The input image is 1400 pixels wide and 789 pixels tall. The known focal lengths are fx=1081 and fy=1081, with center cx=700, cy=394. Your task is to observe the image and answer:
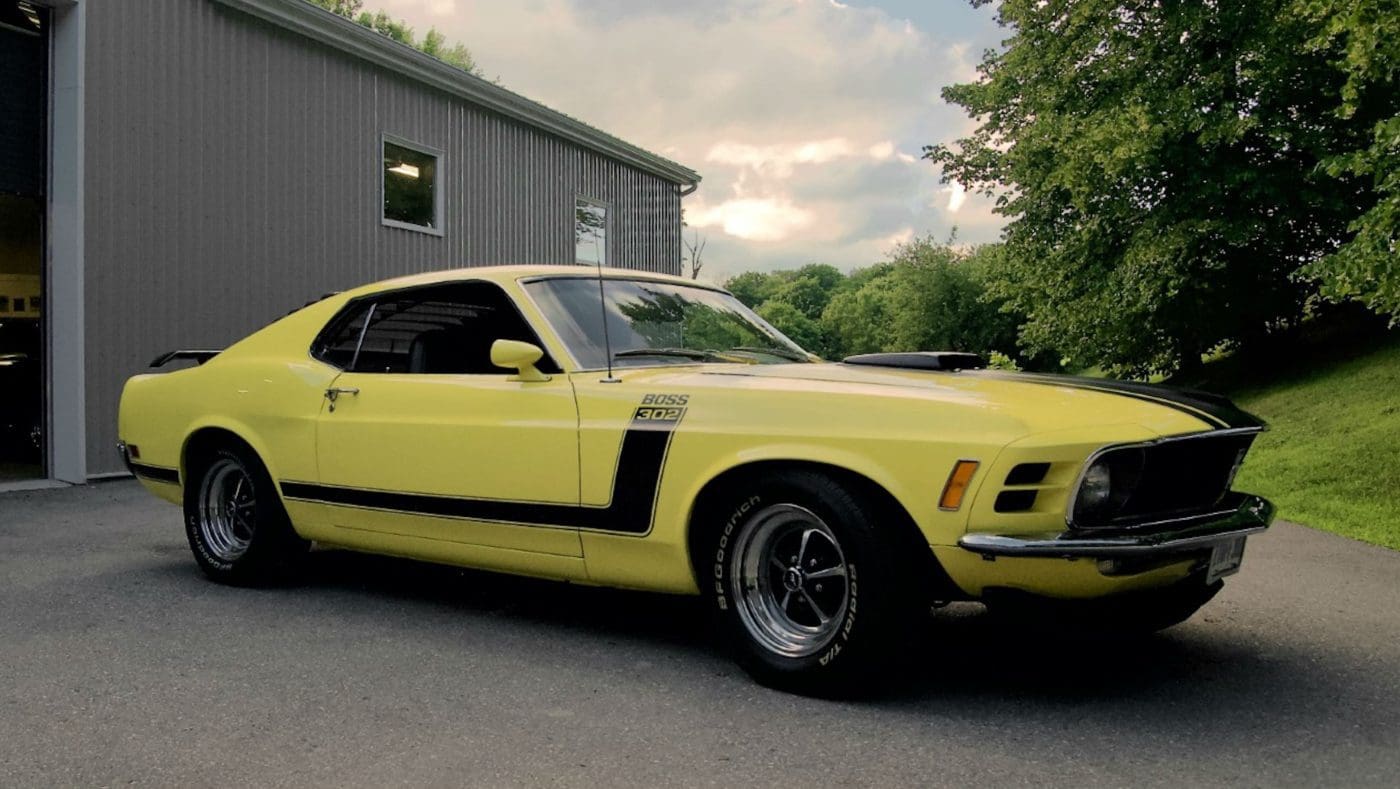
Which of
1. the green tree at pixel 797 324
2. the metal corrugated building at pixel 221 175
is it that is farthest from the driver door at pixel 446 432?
the green tree at pixel 797 324

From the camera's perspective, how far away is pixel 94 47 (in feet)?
33.0

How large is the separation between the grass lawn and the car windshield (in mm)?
5965

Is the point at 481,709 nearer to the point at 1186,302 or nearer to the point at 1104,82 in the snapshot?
the point at 1104,82

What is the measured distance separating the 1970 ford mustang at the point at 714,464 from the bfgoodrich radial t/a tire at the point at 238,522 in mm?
18

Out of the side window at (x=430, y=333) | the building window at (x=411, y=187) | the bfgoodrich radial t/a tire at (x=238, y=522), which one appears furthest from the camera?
the building window at (x=411, y=187)

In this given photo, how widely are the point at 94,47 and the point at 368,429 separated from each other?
756 centimetres

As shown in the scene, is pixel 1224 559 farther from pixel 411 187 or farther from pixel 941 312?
pixel 941 312

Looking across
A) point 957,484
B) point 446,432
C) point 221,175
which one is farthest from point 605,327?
point 221,175

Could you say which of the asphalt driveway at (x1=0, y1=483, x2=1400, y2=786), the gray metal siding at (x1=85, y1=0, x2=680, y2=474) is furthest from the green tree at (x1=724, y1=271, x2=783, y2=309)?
the asphalt driveway at (x1=0, y1=483, x2=1400, y2=786)

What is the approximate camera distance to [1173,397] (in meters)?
3.81

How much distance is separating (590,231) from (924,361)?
583 inches

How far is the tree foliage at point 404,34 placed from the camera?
4256 centimetres

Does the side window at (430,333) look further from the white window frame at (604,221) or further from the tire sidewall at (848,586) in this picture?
the white window frame at (604,221)

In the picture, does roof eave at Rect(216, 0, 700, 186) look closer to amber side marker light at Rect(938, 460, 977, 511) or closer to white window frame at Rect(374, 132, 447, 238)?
white window frame at Rect(374, 132, 447, 238)
